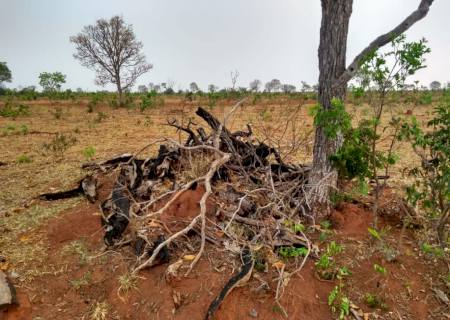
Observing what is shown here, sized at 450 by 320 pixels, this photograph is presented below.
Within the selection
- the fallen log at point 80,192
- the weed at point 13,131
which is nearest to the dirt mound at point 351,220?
the fallen log at point 80,192

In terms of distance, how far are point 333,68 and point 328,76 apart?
72mm

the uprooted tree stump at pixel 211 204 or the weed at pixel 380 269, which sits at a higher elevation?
the uprooted tree stump at pixel 211 204

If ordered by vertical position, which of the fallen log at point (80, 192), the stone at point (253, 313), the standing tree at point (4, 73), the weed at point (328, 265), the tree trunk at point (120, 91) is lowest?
the stone at point (253, 313)

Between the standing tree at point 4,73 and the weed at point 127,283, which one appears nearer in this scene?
the weed at point 127,283

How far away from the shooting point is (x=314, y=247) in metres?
2.70

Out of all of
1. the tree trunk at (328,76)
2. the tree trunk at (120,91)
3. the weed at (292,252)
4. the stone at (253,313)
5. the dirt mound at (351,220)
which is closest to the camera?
the stone at (253,313)

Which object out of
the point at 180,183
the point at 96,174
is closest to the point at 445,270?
the point at 180,183

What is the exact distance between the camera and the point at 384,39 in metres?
2.68

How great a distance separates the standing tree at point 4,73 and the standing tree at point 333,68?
31626 mm

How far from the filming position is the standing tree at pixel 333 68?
263 centimetres

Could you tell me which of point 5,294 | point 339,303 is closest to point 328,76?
point 339,303

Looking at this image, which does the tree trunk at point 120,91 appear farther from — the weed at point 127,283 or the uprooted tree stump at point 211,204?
the weed at point 127,283

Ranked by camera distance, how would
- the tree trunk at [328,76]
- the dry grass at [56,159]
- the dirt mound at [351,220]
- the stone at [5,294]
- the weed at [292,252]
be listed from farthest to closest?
the dry grass at [56,159], the dirt mound at [351,220], the tree trunk at [328,76], the weed at [292,252], the stone at [5,294]

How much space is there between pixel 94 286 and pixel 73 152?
4.59 m
